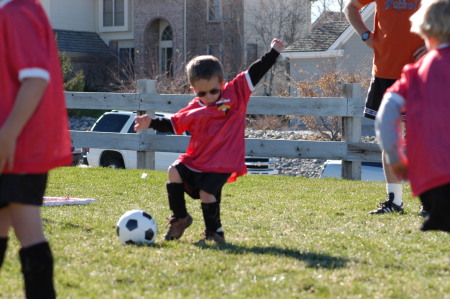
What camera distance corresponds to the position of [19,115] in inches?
128

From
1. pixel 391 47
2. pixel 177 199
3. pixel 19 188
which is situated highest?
pixel 391 47

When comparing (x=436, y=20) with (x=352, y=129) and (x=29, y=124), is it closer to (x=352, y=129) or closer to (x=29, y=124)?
(x=29, y=124)

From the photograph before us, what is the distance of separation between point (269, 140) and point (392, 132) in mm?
8434

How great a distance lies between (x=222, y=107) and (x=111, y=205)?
260 cm

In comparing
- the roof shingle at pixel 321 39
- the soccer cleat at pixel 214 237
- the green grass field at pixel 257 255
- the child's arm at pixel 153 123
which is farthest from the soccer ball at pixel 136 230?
the roof shingle at pixel 321 39

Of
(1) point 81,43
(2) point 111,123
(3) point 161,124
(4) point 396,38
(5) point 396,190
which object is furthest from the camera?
(1) point 81,43

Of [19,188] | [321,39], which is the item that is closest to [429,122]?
[19,188]

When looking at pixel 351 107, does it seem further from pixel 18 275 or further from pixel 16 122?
pixel 16 122

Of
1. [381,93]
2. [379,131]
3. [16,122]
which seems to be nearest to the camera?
[16,122]

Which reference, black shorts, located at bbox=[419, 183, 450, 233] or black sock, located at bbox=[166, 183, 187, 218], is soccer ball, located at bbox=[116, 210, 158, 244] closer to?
black sock, located at bbox=[166, 183, 187, 218]

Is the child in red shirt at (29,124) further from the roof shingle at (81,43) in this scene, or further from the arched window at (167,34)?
the arched window at (167,34)

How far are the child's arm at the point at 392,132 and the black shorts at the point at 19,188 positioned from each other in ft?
5.30

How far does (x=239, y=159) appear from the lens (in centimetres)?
587

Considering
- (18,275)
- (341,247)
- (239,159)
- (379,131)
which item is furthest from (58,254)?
(379,131)
